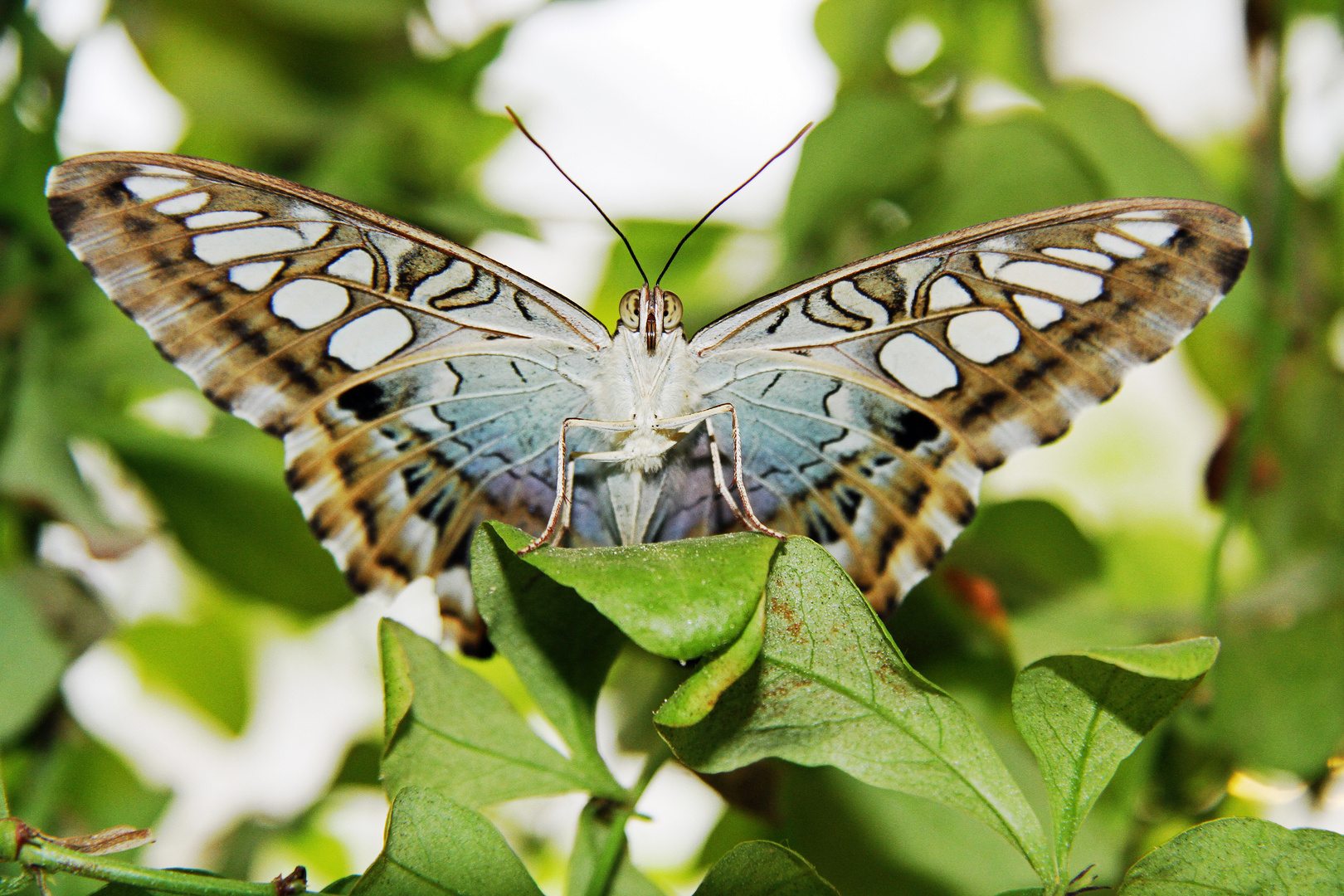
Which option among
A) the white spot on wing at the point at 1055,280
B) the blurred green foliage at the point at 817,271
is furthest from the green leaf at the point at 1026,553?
the white spot on wing at the point at 1055,280

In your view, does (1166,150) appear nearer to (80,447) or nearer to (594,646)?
(594,646)

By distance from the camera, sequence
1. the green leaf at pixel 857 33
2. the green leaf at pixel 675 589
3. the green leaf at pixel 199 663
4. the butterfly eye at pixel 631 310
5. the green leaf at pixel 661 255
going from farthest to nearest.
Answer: the green leaf at pixel 199 663
the green leaf at pixel 661 255
the green leaf at pixel 857 33
the butterfly eye at pixel 631 310
the green leaf at pixel 675 589

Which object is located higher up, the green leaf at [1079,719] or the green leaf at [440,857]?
the green leaf at [1079,719]

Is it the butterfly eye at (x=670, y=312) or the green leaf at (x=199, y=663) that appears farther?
the green leaf at (x=199, y=663)

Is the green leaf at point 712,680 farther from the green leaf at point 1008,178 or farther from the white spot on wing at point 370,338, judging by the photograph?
the green leaf at point 1008,178

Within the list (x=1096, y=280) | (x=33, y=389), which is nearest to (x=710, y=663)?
(x=1096, y=280)

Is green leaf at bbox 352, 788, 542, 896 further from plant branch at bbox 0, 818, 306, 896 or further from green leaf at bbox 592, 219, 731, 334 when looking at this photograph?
green leaf at bbox 592, 219, 731, 334
